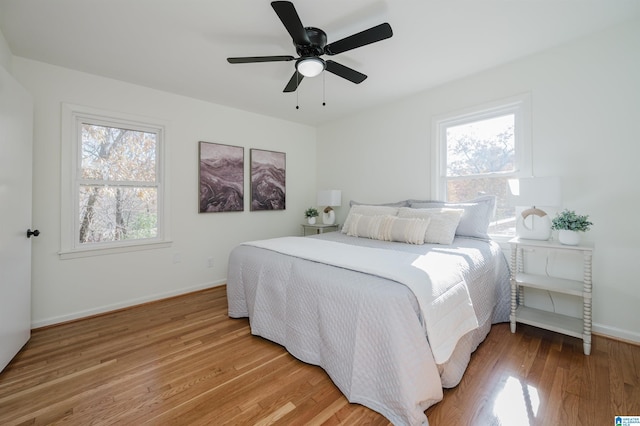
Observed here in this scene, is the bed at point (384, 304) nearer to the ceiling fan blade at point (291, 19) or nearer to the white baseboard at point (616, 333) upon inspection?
the white baseboard at point (616, 333)

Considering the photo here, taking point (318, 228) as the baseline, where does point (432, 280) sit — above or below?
below

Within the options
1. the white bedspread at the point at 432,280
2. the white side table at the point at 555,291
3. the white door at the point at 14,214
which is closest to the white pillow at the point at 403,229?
the white bedspread at the point at 432,280

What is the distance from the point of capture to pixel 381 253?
2070 millimetres

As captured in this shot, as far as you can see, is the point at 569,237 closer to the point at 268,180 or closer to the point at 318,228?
the point at 318,228

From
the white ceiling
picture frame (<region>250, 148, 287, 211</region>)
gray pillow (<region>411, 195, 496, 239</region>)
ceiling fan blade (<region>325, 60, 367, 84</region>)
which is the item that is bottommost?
gray pillow (<region>411, 195, 496, 239</region>)

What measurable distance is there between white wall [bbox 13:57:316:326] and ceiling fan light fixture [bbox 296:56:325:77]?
203 cm

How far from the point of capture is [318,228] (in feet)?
13.6

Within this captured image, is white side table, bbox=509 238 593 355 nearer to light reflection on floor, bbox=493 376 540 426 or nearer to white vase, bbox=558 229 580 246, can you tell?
white vase, bbox=558 229 580 246

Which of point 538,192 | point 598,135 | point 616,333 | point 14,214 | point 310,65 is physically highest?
point 310,65

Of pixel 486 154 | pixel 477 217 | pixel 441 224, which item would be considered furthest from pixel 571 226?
pixel 486 154

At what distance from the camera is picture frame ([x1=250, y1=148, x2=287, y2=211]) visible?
399 centimetres

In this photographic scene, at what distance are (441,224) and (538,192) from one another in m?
0.78

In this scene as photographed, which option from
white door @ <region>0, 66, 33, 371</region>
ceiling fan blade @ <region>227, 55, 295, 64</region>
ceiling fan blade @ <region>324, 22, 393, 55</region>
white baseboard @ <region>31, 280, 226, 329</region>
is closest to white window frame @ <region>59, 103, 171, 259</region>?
white door @ <region>0, 66, 33, 371</region>

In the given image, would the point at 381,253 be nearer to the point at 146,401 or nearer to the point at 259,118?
the point at 146,401
